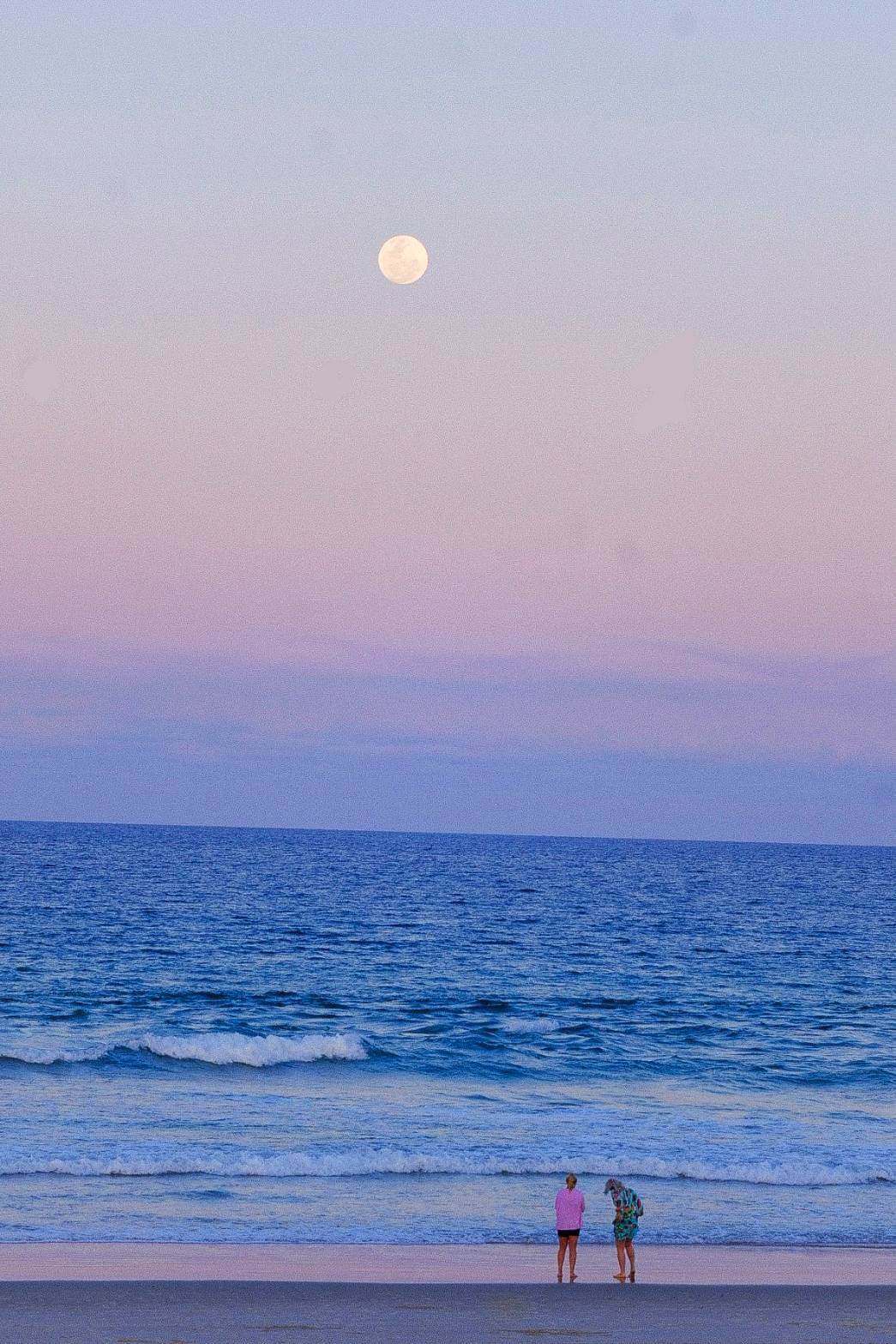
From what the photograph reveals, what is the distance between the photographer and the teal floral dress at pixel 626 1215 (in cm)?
1916

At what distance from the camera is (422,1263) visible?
65.1 ft

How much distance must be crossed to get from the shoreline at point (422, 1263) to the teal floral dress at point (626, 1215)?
66cm

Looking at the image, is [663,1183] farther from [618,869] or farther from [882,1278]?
[618,869]

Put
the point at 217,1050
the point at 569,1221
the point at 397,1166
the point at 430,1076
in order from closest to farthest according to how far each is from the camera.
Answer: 1. the point at 569,1221
2. the point at 397,1166
3. the point at 430,1076
4. the point at 217,1050

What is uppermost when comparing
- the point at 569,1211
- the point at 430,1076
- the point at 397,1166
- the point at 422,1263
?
the point at 569,1211

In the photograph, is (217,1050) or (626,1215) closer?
(626,1215)

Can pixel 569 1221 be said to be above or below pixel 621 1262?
above

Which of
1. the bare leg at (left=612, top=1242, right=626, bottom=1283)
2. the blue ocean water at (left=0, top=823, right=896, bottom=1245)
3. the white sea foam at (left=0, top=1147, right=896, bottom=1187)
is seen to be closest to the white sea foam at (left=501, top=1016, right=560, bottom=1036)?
the blue ocean water at (left=0, top=823, right=896, bottom=1245)

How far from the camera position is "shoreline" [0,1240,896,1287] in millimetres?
18797

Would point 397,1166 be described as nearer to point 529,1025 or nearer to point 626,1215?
point 626,1215

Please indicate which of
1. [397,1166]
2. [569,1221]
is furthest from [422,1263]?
[397,1166]

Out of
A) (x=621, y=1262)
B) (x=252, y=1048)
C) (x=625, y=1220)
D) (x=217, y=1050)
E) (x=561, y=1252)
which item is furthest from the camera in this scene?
(x=252, y=1048)

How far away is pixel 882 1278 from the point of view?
776 inches

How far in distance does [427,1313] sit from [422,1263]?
10.6 ft
